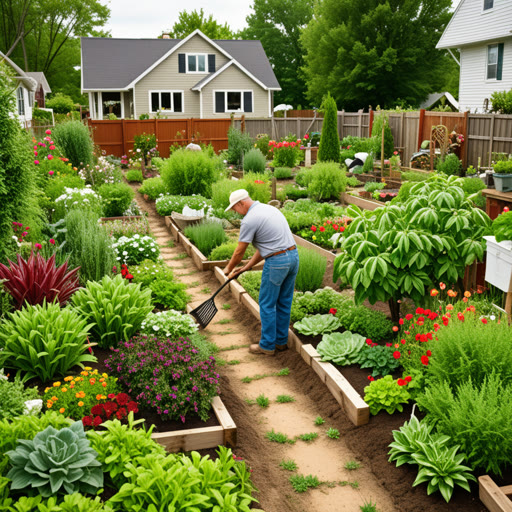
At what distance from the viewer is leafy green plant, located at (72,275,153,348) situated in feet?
18.9

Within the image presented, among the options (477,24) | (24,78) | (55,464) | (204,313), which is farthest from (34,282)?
(24,78)

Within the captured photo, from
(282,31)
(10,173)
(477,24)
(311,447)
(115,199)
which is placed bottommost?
(311,447)

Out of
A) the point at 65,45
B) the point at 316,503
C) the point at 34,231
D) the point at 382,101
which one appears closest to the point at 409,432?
the point at 316,503

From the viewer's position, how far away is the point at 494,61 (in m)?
24.5

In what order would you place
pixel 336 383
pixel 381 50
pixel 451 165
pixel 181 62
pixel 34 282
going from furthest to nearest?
pixel 381 50, pixel 181 62, pixel 451 165, pixel 34 282, pixel 336 383

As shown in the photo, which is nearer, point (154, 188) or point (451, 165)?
point (154, 188)

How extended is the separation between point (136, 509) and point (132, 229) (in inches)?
276

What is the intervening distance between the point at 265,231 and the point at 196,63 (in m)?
31.5

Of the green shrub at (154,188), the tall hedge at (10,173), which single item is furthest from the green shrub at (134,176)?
the tall hedge at (10,173)

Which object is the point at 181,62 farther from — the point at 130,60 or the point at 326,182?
the point at 326,182

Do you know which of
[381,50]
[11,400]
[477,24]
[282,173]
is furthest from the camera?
[381,50]

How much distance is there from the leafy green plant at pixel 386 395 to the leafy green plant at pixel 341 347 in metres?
0.69

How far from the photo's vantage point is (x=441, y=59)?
138 feet

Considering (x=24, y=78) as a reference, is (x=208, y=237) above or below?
below
